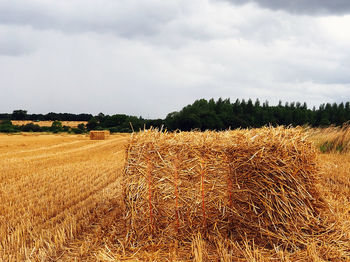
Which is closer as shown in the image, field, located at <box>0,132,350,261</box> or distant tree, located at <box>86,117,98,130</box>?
field, located at <box>0,132,350,261</box>

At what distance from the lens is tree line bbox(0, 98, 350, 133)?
57688 millimetres

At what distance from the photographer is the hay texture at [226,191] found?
13.8 feet

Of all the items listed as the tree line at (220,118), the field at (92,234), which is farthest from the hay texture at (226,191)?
the tree line at (220,118)

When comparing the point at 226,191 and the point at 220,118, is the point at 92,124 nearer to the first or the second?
the point at 220,118

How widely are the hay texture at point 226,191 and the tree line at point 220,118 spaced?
154ft

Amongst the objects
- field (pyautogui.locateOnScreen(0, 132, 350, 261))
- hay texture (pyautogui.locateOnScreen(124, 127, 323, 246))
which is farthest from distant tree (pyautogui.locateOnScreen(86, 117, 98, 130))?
hay texture (pyautogui.locateOnScreen(124, 127, 323, 246))

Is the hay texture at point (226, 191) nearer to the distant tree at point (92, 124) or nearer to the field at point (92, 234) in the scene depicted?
the field at point (92, 234)

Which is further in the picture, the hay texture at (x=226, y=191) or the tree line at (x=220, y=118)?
the tree line at (x=220, y=118)

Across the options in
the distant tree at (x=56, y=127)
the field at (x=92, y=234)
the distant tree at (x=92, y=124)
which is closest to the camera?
the field at (x=92, y=234)

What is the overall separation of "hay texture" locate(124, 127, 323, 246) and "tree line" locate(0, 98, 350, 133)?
154ft

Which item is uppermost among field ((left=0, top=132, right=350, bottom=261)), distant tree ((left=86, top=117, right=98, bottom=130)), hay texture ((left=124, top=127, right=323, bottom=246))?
distant tree ((left=86, top=117, right=98, bottom=130))

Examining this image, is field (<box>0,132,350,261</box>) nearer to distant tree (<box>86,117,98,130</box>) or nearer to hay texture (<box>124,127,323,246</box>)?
hay texture (<box>124,127,323,246</box>)

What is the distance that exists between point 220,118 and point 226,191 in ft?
230

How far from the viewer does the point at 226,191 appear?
4.20 m
